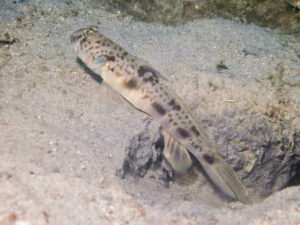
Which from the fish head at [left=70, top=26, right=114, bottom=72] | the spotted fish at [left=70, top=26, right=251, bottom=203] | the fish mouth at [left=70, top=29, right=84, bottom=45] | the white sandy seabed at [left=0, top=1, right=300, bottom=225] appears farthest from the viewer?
the fish mouth at [left=70, top=29, right=84, bottom=45]

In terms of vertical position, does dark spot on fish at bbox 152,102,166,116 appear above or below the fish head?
below

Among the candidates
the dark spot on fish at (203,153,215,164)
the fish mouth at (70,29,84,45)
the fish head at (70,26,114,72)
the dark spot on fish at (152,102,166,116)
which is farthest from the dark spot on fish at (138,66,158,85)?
the dark spot on fish at (203,153,215,164)

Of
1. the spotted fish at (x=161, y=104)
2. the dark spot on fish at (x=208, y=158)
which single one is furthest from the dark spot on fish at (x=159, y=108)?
the dark spot on fish at (x=208, y=158)

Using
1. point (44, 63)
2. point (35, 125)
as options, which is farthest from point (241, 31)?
point (35, 125)

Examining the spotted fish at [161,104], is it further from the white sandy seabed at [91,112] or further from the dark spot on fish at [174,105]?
the white sandy seabed at [91,112]

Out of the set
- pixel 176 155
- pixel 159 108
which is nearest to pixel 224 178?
pixel 176 155

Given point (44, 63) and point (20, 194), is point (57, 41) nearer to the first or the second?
point (44, 63)

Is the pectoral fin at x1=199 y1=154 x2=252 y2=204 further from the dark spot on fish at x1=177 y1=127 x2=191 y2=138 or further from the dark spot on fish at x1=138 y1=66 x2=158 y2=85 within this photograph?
the dark spot on fish at x1=138 y1=66 x2=158 y2=85
